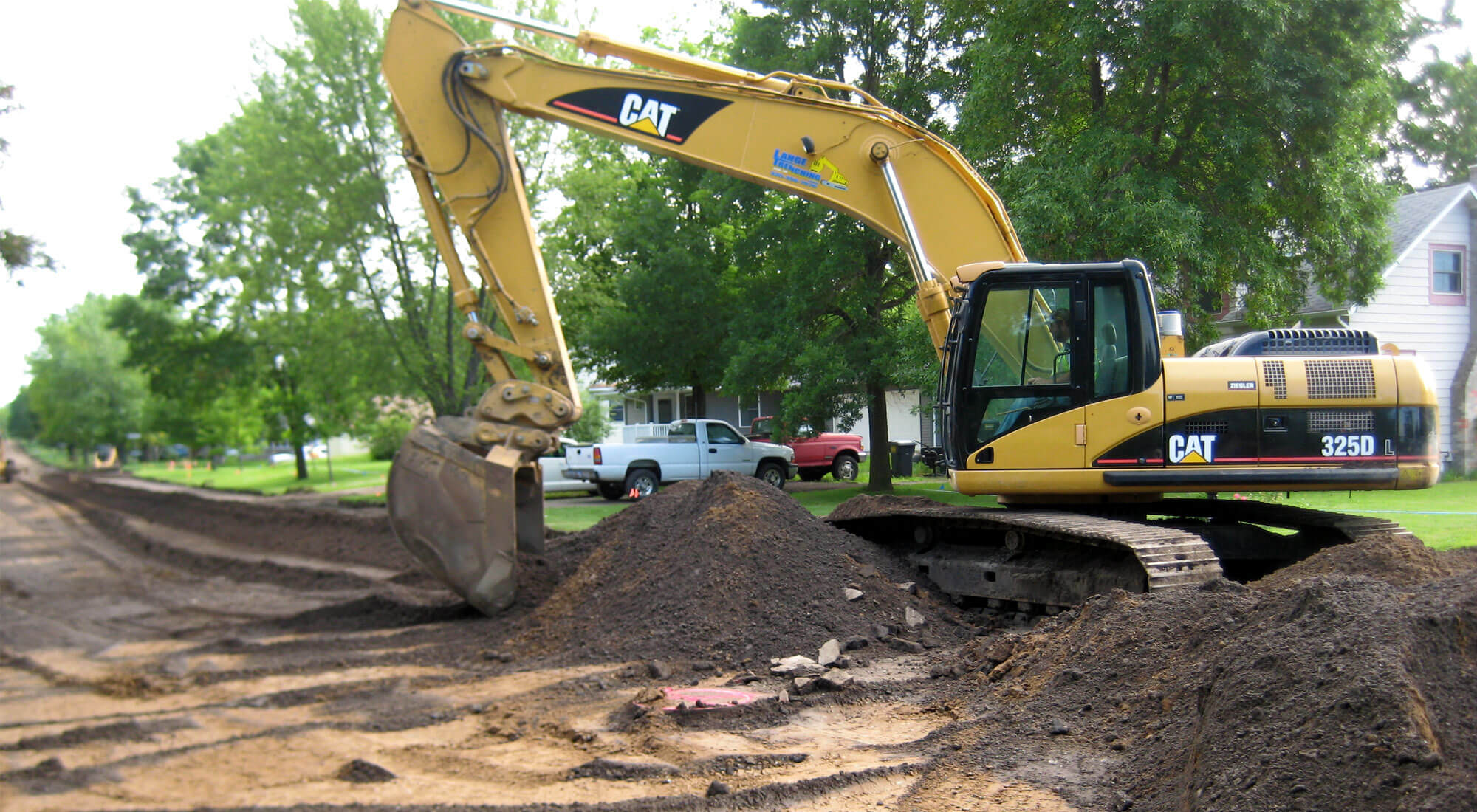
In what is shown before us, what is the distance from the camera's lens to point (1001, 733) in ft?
17.5

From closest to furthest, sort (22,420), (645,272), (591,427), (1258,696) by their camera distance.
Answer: (1258,696), (645,272), (591,427), (22,420)

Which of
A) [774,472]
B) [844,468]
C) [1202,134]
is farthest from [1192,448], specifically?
[844,468]

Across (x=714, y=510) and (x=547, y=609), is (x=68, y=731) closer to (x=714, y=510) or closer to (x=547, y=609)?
(x=547, y=609)

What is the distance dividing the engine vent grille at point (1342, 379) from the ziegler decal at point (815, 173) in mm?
3758

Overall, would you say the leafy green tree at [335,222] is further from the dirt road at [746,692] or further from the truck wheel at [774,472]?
the dirt road at [746,692]

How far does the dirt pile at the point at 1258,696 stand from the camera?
364 centimetres

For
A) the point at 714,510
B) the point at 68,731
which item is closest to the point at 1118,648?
the point at 714,510

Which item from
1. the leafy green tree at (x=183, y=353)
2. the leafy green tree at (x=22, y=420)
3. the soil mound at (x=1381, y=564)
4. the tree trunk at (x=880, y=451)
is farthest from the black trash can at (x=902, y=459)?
the leafy green tree at (x=22, y=420)

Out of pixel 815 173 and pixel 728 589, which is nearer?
pixel 728 589

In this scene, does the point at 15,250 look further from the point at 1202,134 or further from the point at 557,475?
the point at 1202,134

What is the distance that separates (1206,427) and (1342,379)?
0.98 meters

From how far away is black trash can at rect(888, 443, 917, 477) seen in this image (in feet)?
84.8

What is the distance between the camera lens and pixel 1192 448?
7.26 m

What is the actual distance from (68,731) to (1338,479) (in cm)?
821
